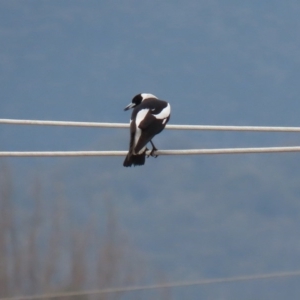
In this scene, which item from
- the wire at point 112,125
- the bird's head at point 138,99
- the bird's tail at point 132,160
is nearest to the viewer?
the wire at point 112,125

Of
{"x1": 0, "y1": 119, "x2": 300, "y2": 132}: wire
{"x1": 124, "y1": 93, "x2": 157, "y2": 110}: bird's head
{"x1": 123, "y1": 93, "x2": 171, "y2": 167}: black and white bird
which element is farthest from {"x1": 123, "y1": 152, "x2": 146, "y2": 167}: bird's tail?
{"x1": 124, "y1": 93, "x2": 157, "y2": 110}: bird's head

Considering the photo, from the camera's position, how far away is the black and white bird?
590 cm

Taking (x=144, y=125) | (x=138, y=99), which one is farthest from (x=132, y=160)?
(x=138, y=99)

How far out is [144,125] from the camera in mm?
6074

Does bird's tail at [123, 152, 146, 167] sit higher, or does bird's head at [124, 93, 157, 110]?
bird's head at [124, 93, 157, 110]

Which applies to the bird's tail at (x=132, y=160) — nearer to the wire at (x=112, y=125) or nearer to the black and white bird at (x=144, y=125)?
the black and white bird at (x=144, y=125)

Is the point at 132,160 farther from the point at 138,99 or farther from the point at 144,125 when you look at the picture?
the point at 138,99

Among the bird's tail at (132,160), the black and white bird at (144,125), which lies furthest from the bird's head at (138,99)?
the bird's tail at (132,160)

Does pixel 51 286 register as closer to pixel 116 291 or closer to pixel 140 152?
pixel 116 291

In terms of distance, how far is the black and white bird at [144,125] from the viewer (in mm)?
5902

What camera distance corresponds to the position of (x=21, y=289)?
650 centimetres

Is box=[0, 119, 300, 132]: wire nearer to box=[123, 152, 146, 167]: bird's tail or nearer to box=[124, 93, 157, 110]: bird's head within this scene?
box=[123, 152, 146, 167]: bird's tail

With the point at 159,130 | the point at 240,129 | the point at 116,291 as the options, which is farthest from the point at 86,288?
the point at 240,129

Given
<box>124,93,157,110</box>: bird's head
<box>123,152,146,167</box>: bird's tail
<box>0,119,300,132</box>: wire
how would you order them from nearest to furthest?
<box>0,119,300,132</box>: wire, <box>123,152,146,167</box>: bird's tail, <box>124,93,157,110</box>: bird's head
